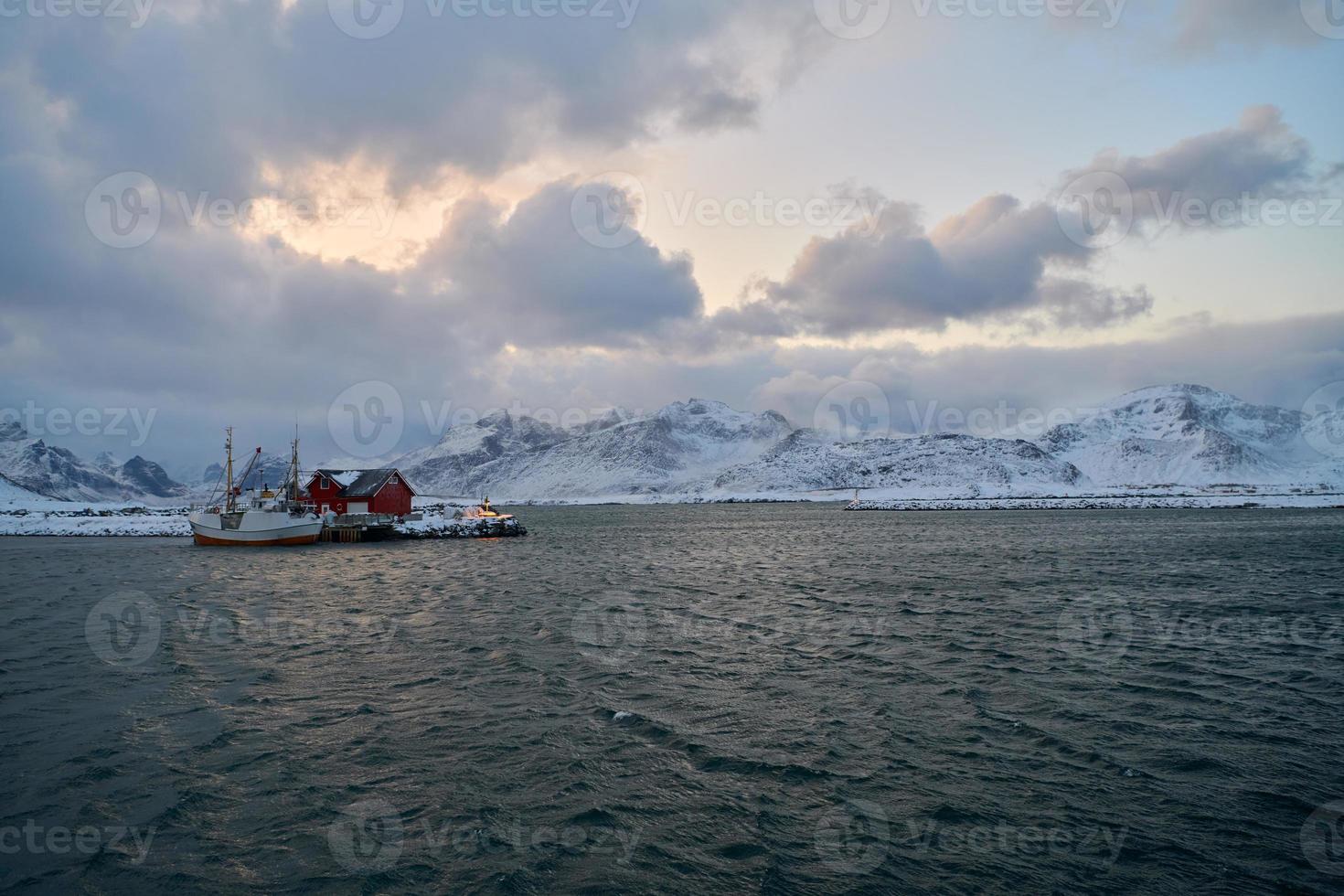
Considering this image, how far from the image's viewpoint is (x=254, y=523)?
68.5 m

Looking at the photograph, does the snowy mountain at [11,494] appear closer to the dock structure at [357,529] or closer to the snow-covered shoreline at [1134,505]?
the dock structure at [357,529]

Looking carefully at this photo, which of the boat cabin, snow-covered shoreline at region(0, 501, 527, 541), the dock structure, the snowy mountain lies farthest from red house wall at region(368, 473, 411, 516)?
the snowy mountain

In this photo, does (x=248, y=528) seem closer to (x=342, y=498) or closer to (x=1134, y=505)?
(x=342, y=498)

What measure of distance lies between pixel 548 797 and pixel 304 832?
3.37 m

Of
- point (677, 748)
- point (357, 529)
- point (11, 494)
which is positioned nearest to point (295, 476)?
point (357, 529)

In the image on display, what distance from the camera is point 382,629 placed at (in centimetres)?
2419

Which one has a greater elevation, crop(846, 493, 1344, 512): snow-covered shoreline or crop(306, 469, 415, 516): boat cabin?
crop(306, 469, 415, 516): boat cabin

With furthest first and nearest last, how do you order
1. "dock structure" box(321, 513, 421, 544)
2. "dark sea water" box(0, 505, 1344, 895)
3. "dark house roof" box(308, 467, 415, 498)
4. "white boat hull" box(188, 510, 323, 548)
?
1. "dark house roof" box(308, 467, 415, 498)
2. "dock structure" box(321, 513, 421, 544)
3. "white boat hull" box(188, 510, 323, 548)
4. "dark sea water" box(0, 505, 1344, 895)

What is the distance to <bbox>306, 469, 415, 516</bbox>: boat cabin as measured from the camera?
3455 inches

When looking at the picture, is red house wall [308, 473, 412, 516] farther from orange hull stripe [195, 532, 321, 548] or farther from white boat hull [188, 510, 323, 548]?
white boat hull [188, 510, 323, 548]

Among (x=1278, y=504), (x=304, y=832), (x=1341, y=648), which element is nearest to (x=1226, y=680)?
(x=1341, y=648)

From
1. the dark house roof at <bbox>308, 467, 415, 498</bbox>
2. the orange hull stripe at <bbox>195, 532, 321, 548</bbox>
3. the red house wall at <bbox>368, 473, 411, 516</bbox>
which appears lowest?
the orange hull stripe at <bbox>195, 532, 321, 548</bbox>

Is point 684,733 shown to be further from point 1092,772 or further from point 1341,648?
point 1341,648

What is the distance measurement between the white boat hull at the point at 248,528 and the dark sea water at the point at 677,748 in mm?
42252
